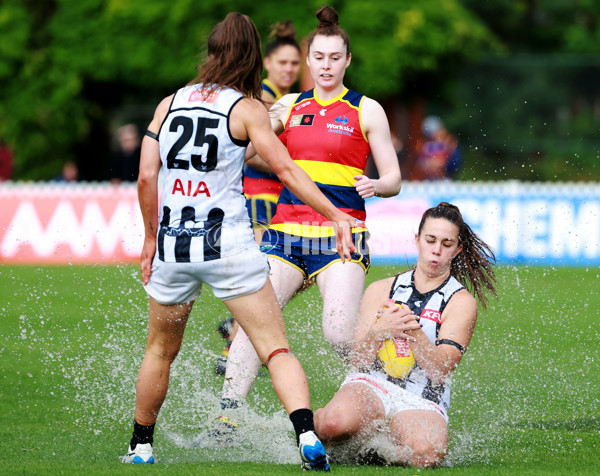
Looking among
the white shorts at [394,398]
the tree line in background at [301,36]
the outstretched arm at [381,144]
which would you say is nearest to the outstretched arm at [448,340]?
the white shorts at [394,398]

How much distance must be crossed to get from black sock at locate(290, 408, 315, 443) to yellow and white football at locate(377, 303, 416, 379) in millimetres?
725

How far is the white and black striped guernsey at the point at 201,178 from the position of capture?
461cm

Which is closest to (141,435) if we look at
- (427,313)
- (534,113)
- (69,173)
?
(427,313)

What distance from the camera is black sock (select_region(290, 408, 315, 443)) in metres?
4.48

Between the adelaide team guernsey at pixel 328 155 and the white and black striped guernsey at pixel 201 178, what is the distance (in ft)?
3.46

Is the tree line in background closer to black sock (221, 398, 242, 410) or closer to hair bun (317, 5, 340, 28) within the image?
hair bun (317, 5, 340, 28)

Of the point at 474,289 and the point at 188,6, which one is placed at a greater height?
the point at 188,6

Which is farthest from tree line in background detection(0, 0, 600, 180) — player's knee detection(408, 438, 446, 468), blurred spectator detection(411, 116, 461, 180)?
player's knee detection(408, 438, 446, 468)

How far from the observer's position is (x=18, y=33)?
20.1 metres

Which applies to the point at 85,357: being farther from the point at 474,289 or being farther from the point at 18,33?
the point at 18,33

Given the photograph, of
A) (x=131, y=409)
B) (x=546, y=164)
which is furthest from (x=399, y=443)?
(x=546, y=164)

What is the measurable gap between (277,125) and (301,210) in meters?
0.59

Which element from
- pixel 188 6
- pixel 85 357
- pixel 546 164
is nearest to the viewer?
pixel 85 357

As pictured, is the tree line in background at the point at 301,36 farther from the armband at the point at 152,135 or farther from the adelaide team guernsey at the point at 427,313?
the armband at the point at 152,135
